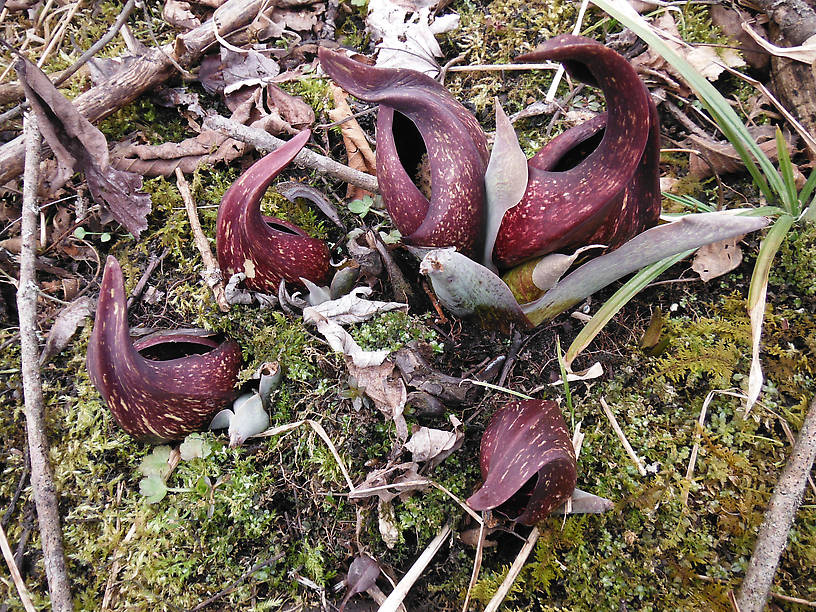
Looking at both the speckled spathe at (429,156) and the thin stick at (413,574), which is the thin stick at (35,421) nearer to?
the thin stick at (413,574)

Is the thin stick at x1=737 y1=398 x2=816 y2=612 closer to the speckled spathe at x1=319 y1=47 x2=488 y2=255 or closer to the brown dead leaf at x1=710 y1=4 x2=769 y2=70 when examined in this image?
the speckled spathe at x1=319 y1=47 x2=488 y2=255

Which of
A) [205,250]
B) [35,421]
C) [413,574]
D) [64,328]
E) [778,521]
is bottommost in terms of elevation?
[413,574]

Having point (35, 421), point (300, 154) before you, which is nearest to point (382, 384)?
point (300, 154)

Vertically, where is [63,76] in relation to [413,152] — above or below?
above

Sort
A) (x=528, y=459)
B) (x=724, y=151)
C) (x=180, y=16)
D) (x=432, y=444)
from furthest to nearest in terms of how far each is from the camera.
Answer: (x=180, y=16)
(x=724, y=151)
(x=432, y=444)
(x=528, y=459)

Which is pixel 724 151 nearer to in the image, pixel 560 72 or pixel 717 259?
pixel 717 259

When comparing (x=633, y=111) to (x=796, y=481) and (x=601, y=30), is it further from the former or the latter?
(x=601, y=30)

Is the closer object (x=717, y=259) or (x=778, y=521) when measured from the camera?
(x=778, y=521)
